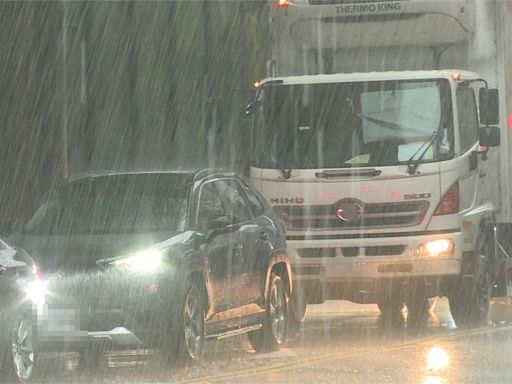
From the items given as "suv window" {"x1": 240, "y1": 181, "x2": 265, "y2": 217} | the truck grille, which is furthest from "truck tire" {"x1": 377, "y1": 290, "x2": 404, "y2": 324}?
"suv window" {"x1": 240, "y1": 181, "x2": 265, "y2": 217}

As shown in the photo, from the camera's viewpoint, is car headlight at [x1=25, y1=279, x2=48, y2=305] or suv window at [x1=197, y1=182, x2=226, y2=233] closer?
car headlight at [x1=25, y1=279, x2=48, y2=305]

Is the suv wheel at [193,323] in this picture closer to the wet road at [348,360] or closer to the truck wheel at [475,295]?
the wet road at [348,360]

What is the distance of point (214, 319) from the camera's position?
12000mm

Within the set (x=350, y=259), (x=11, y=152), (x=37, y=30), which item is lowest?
(x=350, y=259)

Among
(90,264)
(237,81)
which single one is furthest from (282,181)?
(237,81)

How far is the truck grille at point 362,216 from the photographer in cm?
1480

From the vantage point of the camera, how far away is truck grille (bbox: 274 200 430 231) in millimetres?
14797

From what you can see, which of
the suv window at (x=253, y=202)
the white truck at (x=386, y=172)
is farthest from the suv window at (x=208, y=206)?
the white truck at (x=386, y=172)

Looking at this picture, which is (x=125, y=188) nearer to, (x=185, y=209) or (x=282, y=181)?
(x=185, y=209)

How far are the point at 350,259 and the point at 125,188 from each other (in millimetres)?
3259

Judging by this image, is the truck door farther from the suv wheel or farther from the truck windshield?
the suv wheel

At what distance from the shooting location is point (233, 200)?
13.0 metres

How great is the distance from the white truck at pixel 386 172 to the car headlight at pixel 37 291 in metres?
4.36

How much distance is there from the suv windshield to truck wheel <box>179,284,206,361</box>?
62 centimetres
